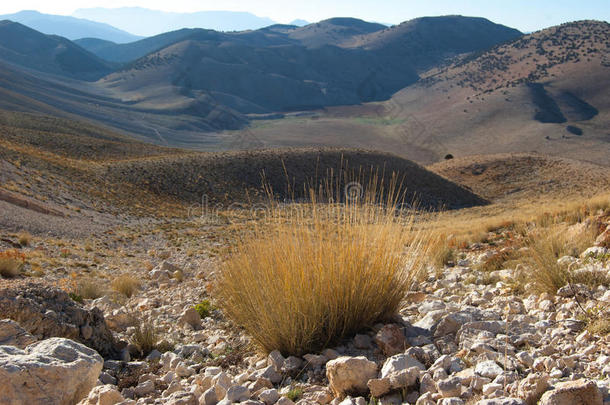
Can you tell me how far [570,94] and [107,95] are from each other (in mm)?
97694

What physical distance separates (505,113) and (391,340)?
8613cm

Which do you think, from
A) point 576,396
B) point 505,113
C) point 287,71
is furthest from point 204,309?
point 287,71

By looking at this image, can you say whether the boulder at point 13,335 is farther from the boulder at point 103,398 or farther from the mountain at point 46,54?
the mountain at point 46,54

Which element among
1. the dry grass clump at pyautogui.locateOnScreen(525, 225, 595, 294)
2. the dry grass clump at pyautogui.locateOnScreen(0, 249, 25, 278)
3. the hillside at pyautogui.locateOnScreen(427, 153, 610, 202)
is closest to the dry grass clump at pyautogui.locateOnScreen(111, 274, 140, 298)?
the dry grass clump at pyautogui.locateOnScreen(0, 249, 25, 278)

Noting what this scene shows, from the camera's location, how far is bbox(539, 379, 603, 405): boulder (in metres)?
2.37

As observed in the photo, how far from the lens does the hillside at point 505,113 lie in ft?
236

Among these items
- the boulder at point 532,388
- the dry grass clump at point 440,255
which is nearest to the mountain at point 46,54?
the dry grass clump at point 440,255

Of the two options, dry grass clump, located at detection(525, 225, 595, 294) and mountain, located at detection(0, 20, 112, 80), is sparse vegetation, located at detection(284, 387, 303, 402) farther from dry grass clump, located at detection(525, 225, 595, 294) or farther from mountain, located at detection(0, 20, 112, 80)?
mountain, located at detection(0, 20, 112, 80)

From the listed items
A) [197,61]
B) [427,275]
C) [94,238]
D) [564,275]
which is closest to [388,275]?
[564,275]

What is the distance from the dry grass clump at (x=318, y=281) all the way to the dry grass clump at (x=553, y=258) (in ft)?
4.44

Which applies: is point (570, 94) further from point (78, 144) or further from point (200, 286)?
point (200, 286)

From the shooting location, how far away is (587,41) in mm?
94062

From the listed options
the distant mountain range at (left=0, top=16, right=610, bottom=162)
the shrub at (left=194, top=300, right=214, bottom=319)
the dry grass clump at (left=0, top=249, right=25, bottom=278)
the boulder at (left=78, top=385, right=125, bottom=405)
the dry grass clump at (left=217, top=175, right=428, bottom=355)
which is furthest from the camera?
the distant mountain range at (left=0, top=16, right=610, bottom=162)

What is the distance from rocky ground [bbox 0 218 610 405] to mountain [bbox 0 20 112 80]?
6290 inches
